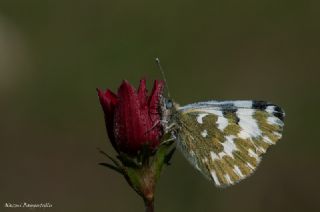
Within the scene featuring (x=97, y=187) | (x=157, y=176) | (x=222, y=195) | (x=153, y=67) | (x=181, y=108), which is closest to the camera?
(x=157, y=176)

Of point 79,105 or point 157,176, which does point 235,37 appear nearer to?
point 79,105

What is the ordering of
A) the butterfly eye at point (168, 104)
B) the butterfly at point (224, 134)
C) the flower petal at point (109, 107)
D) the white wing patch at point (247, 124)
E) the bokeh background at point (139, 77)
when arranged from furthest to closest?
the bokeh background at point (139, 77) < the white wing patch at point (247, 124) < the butterfly at point (224, 134) < the butterfly eye at point (168, 104) < the flower petal at point (109, 107)

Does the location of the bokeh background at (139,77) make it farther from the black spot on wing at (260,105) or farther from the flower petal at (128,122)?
the flower petal at (128,122)

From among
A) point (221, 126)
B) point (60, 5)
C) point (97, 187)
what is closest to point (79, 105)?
point (97, 187)

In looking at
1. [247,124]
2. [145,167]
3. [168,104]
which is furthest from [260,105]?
[145,167]

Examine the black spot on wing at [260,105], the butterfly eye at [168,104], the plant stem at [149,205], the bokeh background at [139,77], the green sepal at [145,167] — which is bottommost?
the plant stem at [149,205]

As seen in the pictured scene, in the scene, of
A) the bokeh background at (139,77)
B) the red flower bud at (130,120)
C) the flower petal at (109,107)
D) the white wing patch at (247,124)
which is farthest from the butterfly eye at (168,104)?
the bokeh background at (139,77)

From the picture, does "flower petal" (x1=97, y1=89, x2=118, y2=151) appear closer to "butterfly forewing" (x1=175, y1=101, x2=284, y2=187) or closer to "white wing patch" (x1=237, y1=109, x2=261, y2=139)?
"butterfly forewing" (x1=175, y1=101, x2=284, y2=187)
